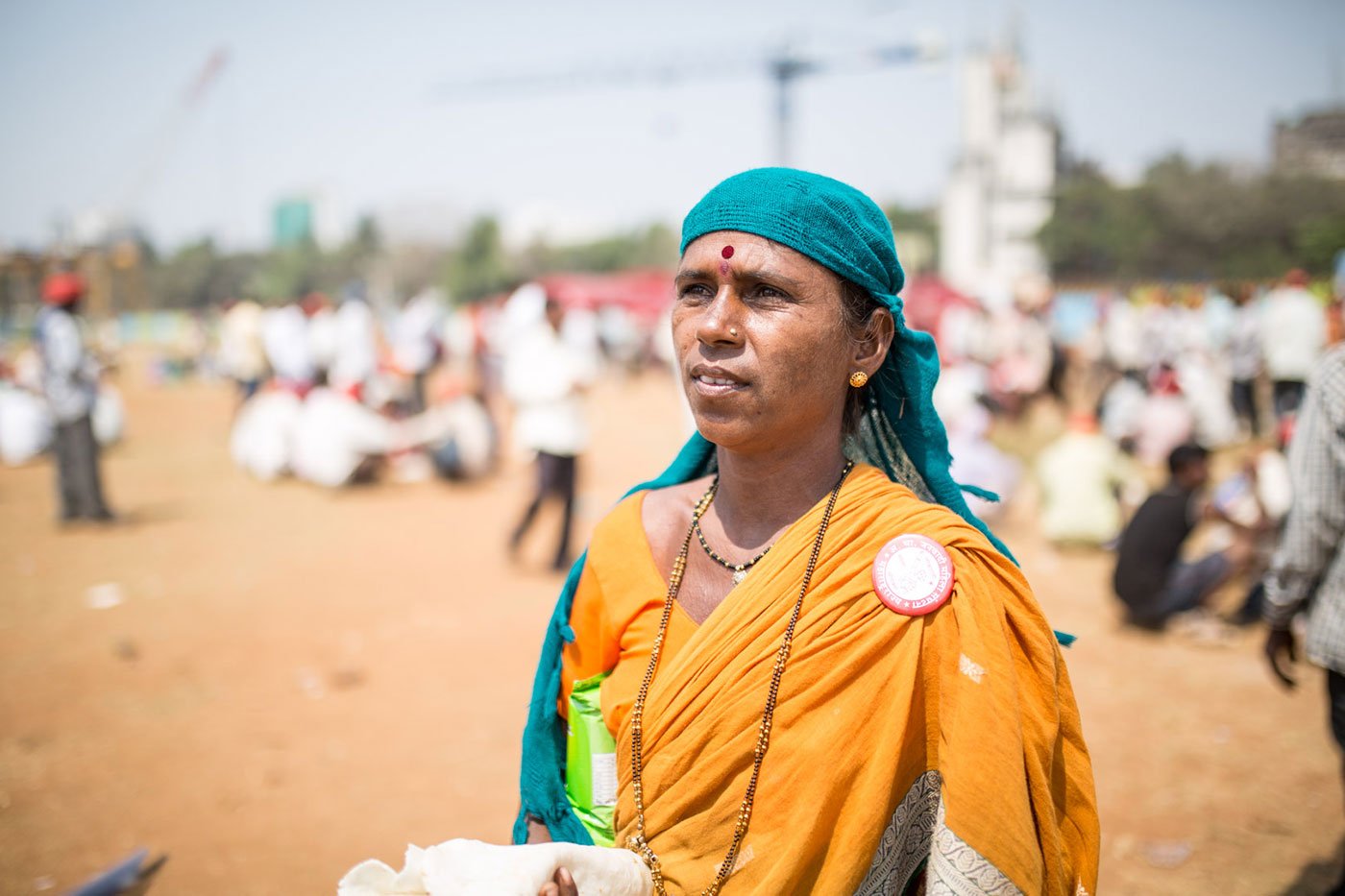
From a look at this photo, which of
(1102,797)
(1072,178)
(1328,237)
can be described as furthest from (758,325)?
(1072,178)

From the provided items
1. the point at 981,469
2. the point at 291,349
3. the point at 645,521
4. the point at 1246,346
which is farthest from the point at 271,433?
the point at 1246,346

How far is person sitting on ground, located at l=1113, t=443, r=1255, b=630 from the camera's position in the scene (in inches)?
235

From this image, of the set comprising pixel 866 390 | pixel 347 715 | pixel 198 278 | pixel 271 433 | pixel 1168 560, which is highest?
pixel 198 278

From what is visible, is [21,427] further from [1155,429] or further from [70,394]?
[1155,429]

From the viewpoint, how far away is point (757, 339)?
167cm

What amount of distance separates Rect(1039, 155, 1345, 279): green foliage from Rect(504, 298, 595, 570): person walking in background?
2483 centimetres

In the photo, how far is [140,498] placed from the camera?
10.5 metres

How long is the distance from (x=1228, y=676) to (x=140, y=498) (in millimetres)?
10439

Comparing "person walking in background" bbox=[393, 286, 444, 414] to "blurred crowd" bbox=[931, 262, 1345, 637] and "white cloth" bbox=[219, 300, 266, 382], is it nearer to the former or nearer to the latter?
"white cloth" bbox=[219, 300, 266, 382]

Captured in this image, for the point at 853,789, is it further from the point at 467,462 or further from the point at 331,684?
the point at 467,462

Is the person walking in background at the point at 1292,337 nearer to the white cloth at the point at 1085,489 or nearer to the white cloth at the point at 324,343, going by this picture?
the white cloth at the point at 1085,489

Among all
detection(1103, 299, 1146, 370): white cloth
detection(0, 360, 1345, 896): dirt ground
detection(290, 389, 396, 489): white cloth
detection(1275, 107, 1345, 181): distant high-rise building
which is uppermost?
detection(1275, 107, 1345, 181): distant high-rise building

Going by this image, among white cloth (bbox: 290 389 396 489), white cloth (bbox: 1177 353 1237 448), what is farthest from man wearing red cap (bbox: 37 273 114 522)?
white cloth (bbox: 1177 353 1237 448)

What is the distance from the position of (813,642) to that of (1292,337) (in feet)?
34.1
